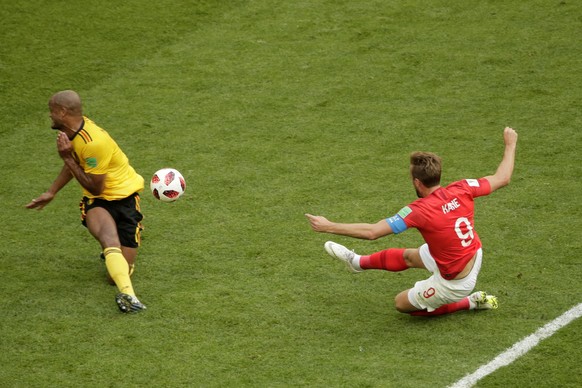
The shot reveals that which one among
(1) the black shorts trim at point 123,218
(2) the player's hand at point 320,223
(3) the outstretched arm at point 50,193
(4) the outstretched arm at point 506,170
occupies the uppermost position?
(4) the outstretched arm at point 506,170

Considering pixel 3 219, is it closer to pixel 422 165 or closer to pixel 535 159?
pixel 422 165

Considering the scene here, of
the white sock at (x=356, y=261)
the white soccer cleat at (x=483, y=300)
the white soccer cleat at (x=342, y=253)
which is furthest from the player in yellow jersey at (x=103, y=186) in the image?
the white soccer cleat at (x=483, y=300)

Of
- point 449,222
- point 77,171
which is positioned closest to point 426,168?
point 449,222

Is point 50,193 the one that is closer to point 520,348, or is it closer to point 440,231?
point 440,231

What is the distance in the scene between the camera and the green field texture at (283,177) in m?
6.53

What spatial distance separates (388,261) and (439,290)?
1.84 ft

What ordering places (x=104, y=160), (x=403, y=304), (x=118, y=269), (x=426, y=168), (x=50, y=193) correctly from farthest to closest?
(x=50, y=193) → (x=104, y=160) → (x=118, y=269) → (x=403, y=304) → (x=426, y=168)

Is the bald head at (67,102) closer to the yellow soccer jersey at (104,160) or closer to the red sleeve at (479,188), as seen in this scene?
the yellow soccer jersey at (104,160)

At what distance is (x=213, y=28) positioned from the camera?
12.6 metres

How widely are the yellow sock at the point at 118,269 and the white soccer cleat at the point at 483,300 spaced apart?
8.48 feet

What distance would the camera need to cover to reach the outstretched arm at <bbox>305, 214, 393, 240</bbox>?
20.6 ft

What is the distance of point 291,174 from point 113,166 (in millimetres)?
2300

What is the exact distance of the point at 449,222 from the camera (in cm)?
655

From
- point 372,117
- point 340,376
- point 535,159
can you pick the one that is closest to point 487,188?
point 340,376
